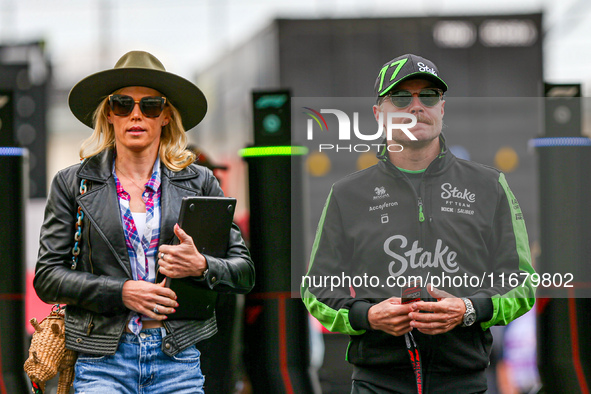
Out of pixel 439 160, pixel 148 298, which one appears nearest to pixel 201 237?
pixel 148 298

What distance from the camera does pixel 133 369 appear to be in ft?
8.65

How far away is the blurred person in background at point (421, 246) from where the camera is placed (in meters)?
2.74

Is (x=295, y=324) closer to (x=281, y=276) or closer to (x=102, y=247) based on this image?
(x=281, y=276)

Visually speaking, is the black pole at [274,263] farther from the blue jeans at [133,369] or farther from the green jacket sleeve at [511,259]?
the blue jeans at [133,369]

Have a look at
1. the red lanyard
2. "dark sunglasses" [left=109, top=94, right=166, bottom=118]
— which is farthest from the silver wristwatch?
"dark sunglasses" [left=109, top=94, right=166, bottom=118]

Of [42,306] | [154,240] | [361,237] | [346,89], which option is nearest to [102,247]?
[154,240]

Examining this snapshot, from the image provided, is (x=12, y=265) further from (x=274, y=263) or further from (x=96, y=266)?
(x=96, y=266)

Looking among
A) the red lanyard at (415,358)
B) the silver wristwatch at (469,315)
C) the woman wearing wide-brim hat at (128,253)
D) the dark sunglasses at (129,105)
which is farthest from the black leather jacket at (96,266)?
the silver wristwatch at (469,315)

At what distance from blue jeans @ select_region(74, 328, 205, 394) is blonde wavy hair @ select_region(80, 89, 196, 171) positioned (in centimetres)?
61

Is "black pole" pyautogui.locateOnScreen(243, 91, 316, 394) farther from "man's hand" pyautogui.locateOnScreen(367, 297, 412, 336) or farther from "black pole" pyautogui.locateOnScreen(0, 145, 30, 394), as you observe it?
"black pole" pyautogui.locateOnScreen(0, 145, 30, 394)

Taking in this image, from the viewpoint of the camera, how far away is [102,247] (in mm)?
2652

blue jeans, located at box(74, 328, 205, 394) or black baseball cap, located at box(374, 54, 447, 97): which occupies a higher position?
black baseball cap, located at box(374, 54, 447, 97)

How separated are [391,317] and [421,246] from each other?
302 mm

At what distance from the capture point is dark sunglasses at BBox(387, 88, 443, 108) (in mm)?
2801
